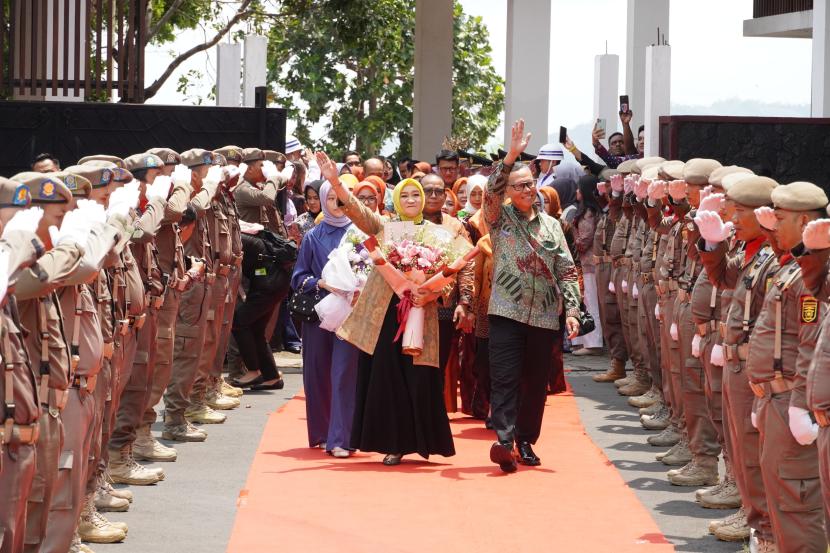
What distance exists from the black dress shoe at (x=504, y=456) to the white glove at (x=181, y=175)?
2866mm

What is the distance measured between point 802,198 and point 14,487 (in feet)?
12.0

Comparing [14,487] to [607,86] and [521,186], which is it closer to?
[521,186]

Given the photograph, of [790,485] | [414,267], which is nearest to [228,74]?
[414,267]

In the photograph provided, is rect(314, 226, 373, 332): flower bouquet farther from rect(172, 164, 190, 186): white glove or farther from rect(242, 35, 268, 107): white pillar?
rect(242, 35, 268, 107): white pillar

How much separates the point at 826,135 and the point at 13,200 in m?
9.43

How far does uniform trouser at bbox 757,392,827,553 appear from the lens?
663 centimetres

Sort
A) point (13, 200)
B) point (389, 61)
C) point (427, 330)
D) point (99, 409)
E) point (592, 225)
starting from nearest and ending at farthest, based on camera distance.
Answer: point (13, 200) < point (99, 409) < point (427, 330) < point (592, 225) < point (389, 61)

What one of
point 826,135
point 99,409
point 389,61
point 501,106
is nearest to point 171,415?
point 99,409

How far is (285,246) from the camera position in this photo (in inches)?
551

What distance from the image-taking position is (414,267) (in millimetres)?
10531

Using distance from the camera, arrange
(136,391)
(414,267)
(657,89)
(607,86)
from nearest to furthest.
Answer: (136,391)
(414,267)
(657,89)
(607,86)

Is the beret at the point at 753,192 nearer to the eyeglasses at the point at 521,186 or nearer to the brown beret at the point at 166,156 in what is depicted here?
the eyeglasses at the point at 521,186

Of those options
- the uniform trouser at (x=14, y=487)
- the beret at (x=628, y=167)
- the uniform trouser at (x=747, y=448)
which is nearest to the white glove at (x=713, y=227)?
the uniform trouser at (x=747, y=448)

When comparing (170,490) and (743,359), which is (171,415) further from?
(743,359)
